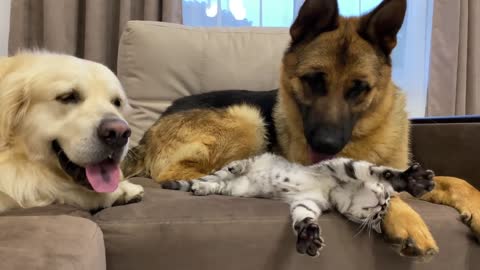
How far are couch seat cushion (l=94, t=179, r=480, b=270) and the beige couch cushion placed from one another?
1059 millimetres

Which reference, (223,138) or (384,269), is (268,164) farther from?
(384,269)

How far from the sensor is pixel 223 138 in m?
1.91

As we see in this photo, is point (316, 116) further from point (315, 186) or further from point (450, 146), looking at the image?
point (450, 146)

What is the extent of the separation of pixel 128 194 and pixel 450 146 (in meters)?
1.18

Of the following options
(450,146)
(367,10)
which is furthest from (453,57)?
(450,146)

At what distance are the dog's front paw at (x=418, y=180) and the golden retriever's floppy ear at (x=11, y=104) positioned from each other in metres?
1.03

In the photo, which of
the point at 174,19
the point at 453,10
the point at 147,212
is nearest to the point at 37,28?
the point at 174,19

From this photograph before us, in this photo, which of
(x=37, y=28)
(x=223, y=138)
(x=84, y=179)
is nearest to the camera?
(x=84, y=179)

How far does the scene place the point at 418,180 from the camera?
1177 mm

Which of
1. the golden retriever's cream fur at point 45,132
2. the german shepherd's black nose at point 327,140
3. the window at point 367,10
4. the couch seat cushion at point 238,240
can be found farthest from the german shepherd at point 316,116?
the window at point 367,10

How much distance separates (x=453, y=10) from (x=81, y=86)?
97.9 inches

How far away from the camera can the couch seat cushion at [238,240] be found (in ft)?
3.76

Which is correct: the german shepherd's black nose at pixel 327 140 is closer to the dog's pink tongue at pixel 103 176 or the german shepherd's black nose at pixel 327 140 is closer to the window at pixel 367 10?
the dog's pink tongue at pixel 103 176

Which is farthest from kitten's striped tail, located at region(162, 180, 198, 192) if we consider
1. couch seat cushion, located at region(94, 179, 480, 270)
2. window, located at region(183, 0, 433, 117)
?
window, located at region(183, 0, 433, 117)
